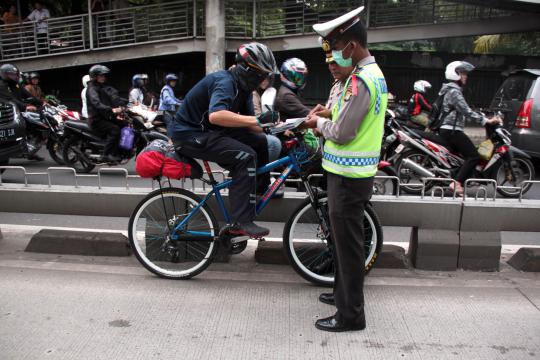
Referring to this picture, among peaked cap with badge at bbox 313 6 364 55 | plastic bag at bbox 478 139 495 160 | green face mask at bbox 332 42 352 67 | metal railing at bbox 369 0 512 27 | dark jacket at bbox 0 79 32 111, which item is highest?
metal railing at bbox 369 0 512 27

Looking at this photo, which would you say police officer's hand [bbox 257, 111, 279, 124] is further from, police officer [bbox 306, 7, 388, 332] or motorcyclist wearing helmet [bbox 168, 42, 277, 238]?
police officer [bbox 306, 7, 388, 332]

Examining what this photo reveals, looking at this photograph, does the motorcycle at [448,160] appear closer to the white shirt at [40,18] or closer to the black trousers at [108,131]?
the black trousers at [108,131]

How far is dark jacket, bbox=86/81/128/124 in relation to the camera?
8.45 meters

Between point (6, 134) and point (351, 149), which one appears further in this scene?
point (6, 134)

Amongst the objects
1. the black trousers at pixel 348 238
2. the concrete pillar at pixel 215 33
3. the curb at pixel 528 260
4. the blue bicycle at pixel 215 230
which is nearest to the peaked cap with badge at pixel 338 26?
the black trousers at pixel 348 238

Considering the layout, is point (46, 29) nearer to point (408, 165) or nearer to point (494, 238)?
point (408, 165)

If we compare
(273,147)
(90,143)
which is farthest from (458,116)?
(90,143)

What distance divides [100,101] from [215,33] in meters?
6.80

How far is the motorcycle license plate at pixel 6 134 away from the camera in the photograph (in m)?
7.73

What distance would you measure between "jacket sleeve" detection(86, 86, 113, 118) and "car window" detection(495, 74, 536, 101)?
24.4 feet

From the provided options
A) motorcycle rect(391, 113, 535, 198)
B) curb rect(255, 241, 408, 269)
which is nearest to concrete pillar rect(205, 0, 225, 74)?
motorcycle rect(391, 113, 535, 198)

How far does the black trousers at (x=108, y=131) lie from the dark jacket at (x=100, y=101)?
0.25 feet

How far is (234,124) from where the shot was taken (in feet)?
11.3

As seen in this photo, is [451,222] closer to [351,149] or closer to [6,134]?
[351,149]
